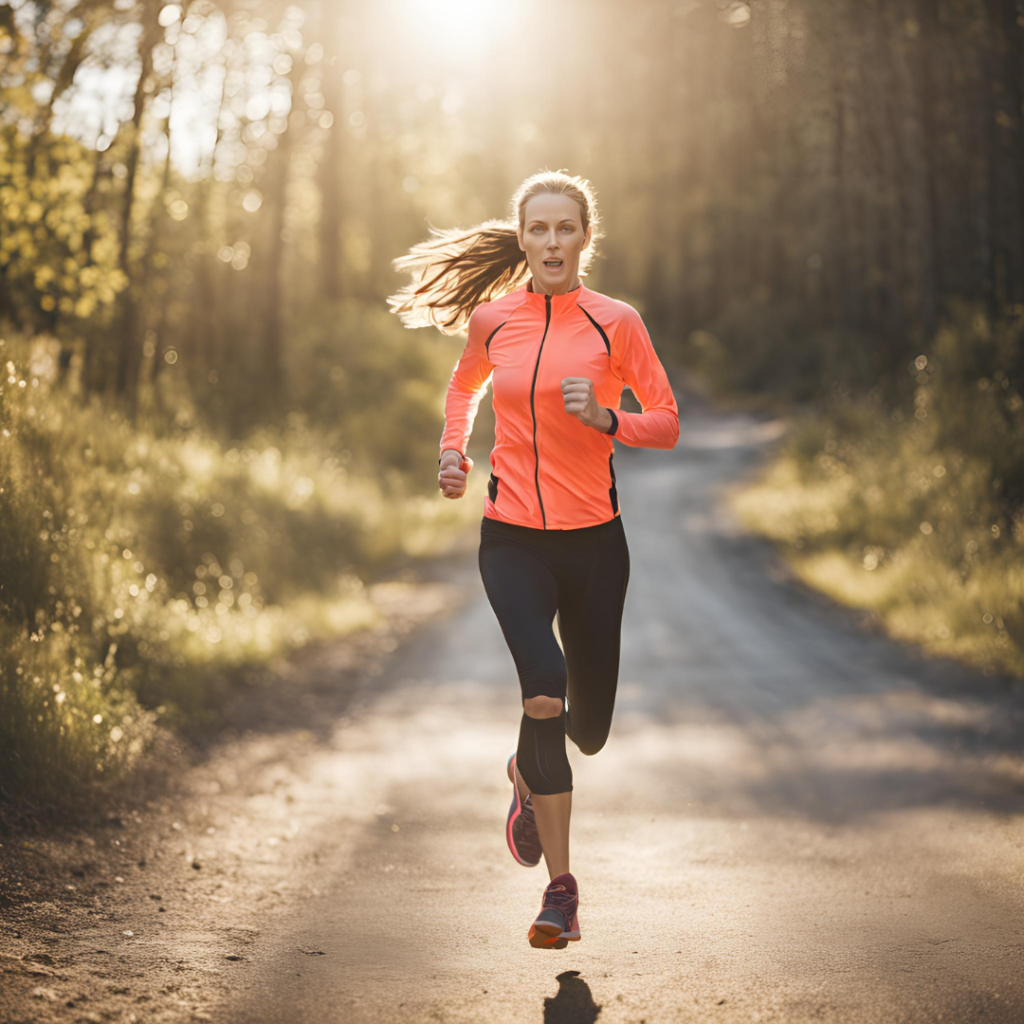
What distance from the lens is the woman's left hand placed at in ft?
13.0

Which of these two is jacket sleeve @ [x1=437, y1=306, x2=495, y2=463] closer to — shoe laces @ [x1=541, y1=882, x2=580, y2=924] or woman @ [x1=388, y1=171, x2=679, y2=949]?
woman @ [x1=388, y1=171, x2=679, y2=949]

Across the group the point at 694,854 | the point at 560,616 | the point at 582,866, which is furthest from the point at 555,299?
the point at 694,854

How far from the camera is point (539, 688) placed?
4.21m

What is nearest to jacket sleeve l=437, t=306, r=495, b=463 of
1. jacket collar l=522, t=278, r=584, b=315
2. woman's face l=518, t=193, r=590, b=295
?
jacket collar l=522, t=278, r=584, b=315

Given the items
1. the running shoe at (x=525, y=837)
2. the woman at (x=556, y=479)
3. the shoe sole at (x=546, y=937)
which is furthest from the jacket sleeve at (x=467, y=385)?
the shoe sole at (x=546, y=937)

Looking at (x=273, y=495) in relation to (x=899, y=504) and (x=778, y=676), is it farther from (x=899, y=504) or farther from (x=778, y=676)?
(x=899, y=504)

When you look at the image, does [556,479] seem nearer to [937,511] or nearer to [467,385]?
[467,385]

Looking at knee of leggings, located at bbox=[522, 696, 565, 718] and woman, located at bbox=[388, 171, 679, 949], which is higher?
woman, located at bbox=[388, 171, 679, 949]

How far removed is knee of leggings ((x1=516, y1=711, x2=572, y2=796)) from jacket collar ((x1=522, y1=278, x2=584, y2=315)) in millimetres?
1506

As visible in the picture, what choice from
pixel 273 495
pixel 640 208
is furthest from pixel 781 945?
pixel 640 208

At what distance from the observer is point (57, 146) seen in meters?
A: 12.8

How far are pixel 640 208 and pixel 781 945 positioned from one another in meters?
69.9

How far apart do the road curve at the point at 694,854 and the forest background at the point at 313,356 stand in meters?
1.45

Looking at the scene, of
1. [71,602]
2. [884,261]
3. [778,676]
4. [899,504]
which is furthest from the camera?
[884,261]
